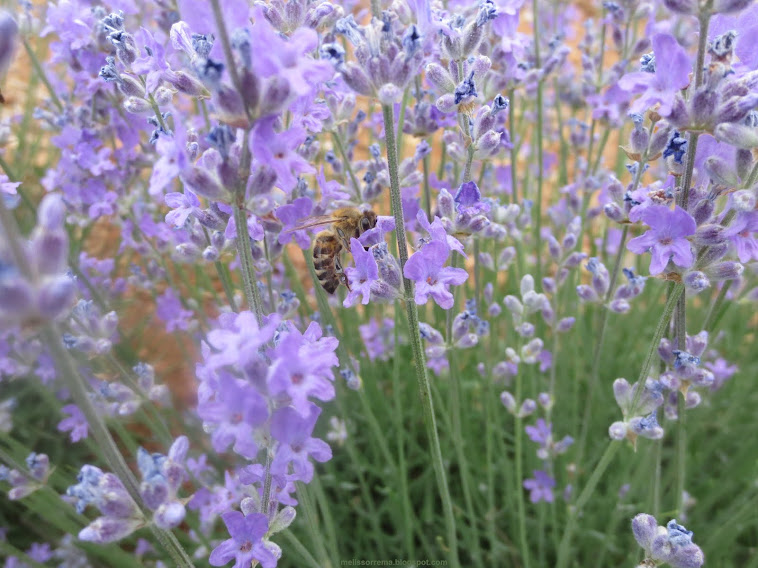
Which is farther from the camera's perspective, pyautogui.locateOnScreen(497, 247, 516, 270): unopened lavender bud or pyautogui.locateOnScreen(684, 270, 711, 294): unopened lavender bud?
pyautogui.locateOnScreen(497, 247, 516, 270): unopened lavender bud

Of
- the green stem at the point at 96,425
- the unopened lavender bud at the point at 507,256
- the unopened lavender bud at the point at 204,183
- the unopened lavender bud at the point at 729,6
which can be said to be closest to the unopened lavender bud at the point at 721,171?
the unopened lavender bud at the point at 729,6

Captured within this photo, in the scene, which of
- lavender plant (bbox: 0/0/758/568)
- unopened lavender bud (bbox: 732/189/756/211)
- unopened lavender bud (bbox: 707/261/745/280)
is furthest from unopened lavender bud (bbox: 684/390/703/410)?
unopened lavender bud (bbox: 732/189/756/211)

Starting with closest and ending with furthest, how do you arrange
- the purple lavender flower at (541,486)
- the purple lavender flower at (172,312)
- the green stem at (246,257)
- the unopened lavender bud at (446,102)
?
the green stem at (246,257) → the unopened lavender bud at (446,102) → the purple lavender flower at (541,486) → the purple lavender flower at (172,312)

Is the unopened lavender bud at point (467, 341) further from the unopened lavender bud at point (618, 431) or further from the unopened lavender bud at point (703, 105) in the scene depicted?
the unopened lavender bud at point (703, 105)

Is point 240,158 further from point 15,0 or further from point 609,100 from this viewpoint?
point 15,0

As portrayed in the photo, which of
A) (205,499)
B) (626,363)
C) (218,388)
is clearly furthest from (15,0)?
(626,363)

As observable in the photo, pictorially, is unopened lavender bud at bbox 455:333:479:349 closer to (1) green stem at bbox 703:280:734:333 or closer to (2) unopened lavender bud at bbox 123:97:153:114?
(1) green stem at bbox 703:280:734:333
